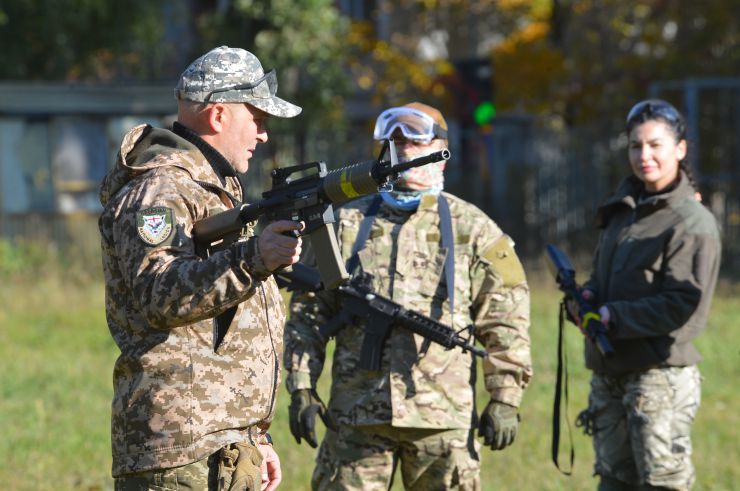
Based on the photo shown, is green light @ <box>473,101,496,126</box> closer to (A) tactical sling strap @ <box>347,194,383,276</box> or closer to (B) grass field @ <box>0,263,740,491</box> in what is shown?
(B) grass field @ <box>0,263,740,491</box>

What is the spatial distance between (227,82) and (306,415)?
1724mm

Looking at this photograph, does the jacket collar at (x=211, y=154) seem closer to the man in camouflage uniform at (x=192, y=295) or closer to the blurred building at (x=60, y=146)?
the man in camouflage uniform at (x=192, y=295)

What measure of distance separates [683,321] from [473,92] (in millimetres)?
17570

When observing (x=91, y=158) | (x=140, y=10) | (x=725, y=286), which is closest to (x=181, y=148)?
(x=725, y=286)

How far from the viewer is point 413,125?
5.10m

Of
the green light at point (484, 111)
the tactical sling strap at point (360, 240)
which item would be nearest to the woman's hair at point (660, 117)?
the tactical sling strap at point (360, 240)

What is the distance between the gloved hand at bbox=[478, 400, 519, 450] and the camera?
4930mm

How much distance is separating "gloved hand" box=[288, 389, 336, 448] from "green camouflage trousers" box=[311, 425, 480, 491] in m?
0.11

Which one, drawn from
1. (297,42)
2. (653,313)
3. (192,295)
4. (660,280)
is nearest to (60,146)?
(297,42)

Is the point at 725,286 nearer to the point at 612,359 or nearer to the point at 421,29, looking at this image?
the point at 612,359

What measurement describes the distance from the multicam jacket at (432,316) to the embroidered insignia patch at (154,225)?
66.8 inches

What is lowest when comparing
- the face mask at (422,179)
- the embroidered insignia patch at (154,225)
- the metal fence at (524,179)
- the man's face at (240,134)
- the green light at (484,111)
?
the embroidered insignia patch at (154,225)

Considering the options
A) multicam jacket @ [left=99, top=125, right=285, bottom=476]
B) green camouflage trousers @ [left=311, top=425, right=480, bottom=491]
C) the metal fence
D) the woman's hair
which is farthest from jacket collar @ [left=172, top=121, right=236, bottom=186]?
the metal fence

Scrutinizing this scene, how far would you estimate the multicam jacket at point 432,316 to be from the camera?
4.98 metres
